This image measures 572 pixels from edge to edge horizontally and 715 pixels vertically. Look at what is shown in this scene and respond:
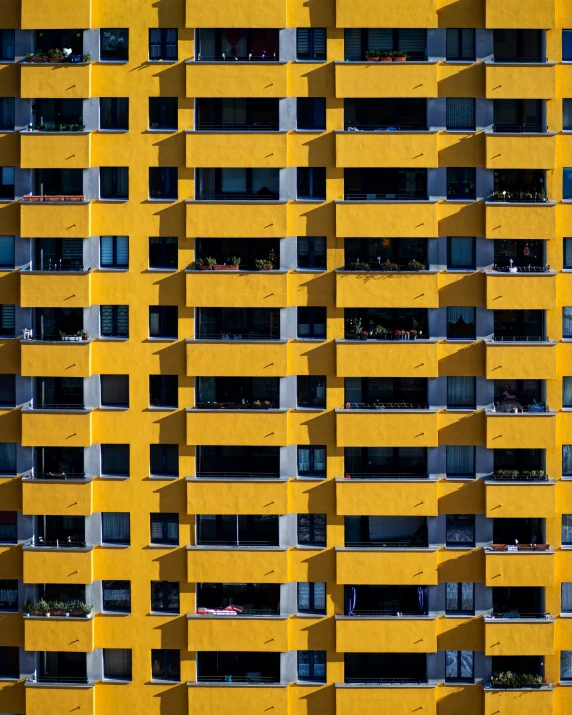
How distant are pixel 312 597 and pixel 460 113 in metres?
20.8

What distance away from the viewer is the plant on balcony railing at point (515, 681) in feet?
172

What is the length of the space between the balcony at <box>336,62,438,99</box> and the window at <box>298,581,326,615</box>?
65.7 feet

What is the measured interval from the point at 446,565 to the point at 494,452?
16.6ft

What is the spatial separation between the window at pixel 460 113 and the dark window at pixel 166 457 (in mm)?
17492

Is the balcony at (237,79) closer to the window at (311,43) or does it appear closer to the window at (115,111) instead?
the window at (311,43)

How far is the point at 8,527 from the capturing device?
177 feet

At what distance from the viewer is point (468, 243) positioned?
173 feet

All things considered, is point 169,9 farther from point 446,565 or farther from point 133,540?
point 446,565

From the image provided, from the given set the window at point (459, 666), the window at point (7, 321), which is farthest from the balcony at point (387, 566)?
the window at point (7, 321)

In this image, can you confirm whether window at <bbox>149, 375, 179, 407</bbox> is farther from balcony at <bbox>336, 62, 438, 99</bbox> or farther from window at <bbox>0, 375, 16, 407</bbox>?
balcony at <bbox>336, 62, 438, 99</bbox>

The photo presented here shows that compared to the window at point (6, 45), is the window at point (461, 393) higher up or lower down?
lower down

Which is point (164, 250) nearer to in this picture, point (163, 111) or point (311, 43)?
point (163, 111)

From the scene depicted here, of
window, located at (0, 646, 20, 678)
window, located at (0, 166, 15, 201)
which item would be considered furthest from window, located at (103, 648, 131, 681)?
window, located at (0, 166, 15, 201)

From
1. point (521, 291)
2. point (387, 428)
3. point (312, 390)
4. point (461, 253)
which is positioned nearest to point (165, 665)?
point (312, 390)
